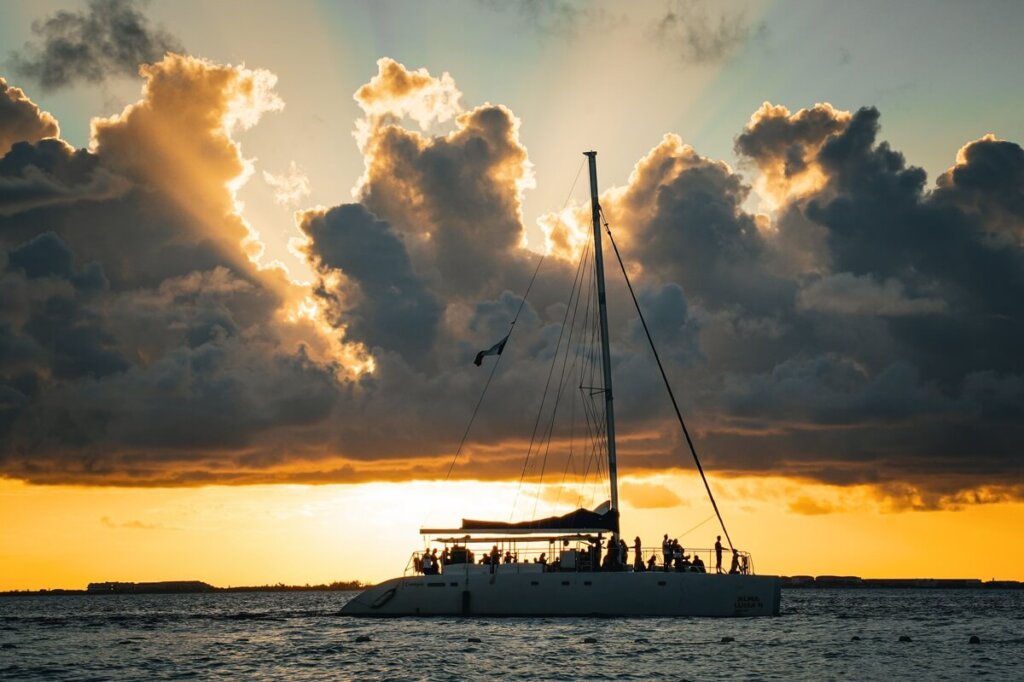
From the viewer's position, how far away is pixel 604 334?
6278cm

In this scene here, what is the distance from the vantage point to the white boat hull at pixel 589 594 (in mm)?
57812

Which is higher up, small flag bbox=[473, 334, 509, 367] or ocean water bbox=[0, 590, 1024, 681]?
small flag bbox=[473, 334, 509, 367]

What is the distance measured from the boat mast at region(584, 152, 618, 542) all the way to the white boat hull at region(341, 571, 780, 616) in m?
3.33

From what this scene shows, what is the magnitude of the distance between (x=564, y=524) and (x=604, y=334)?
32.9ft

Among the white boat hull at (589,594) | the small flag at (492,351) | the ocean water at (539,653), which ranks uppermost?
the small flag at (492,351)

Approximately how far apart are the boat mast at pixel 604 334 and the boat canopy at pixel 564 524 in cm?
62

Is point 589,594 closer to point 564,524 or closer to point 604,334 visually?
point 564,524

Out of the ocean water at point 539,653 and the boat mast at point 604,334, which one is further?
the boat mast at point 604,334

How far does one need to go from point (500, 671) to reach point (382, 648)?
1058cm

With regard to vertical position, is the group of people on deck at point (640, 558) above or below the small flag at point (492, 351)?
below

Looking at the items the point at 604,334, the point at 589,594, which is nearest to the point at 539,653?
the point at 589,594

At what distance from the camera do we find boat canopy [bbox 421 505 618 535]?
6097cm

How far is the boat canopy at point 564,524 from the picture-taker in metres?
61.0

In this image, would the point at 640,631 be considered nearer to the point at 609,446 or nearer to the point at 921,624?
the point at 609,446
